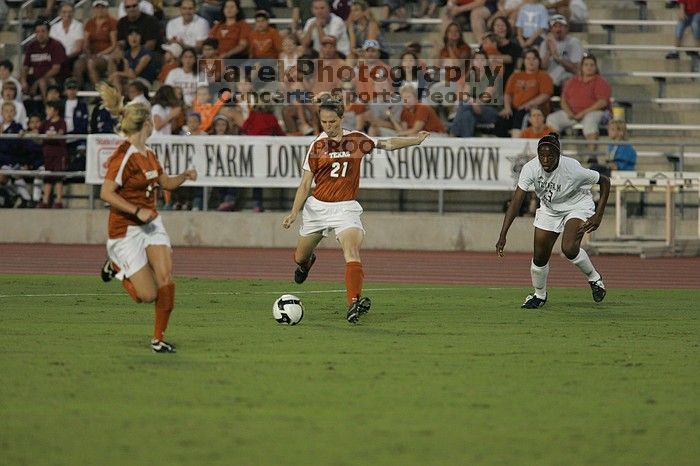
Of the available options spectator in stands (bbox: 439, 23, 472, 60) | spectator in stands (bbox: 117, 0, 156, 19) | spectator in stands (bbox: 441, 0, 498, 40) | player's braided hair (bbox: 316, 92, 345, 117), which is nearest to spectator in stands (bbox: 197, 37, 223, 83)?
spectator in stands (bbox: 117, 0, 156, 19)

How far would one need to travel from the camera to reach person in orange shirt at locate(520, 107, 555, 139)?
21.9 metres

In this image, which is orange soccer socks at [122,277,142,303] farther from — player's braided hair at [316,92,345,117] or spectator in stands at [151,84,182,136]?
spectator in stands at [151,84,182,136]

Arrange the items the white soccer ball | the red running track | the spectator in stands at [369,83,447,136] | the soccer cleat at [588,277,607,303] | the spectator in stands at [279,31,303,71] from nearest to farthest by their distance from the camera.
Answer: the white soccer ball, the soccer cleat at [588,277,607,303], the red running track, the spectator in stands at [369,83,447,136], the spectator in stands at [279,31,303,71]

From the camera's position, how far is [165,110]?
23219 millimetres

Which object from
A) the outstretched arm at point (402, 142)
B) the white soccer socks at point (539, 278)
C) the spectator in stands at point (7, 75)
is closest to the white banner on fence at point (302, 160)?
the spectator in stands at point (7, 75)

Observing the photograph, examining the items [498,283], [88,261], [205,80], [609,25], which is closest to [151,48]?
[205,80]

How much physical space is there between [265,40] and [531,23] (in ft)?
16.1

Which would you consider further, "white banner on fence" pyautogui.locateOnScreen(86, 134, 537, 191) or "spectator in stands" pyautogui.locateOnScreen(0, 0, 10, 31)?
"spectator in stands" pyautogui.locateOnScreen(0, 0, 10, 31)

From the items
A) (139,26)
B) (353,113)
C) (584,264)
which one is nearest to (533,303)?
(584,264)

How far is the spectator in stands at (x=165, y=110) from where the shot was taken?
23.2 m

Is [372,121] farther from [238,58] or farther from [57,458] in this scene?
[57,458]

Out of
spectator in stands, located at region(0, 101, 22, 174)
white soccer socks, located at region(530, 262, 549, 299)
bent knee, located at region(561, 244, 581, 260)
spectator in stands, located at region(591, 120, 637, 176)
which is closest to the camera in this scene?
white soccer socks, located at region(530, 262, 549, 299)

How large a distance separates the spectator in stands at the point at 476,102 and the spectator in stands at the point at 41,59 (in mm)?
8035

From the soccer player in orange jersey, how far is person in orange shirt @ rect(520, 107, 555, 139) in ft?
31.0
